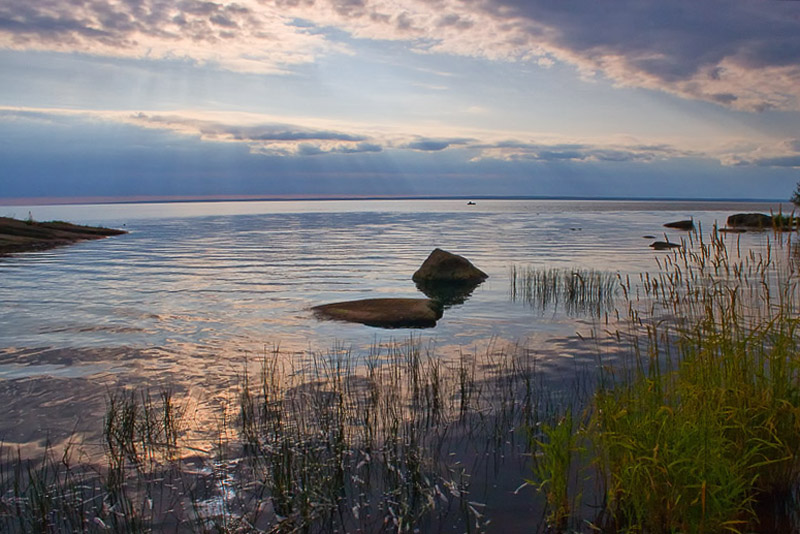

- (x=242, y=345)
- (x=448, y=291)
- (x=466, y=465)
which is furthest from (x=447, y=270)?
(x=466, y=465)

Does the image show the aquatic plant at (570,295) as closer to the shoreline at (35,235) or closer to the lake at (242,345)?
the lake at (242,345)

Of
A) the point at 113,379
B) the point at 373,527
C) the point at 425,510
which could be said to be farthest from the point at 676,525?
the point at 113,379

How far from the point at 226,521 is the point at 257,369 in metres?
6.23

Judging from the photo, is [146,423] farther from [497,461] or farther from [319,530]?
[497,461]

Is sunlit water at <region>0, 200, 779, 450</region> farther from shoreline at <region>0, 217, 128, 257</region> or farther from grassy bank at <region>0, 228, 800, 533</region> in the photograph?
shoreline at <region>0, 217, 128, 257</region>

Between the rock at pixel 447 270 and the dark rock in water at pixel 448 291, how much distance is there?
0.25 m

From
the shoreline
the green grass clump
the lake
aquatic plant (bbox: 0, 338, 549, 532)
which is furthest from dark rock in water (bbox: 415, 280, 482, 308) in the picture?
the shoreline

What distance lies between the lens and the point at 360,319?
1691 cm

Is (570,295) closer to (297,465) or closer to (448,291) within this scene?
(448,291)

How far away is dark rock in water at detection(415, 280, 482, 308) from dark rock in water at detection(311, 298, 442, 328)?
2.90 metres

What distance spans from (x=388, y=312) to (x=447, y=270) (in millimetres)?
9009

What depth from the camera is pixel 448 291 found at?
23.6 meters

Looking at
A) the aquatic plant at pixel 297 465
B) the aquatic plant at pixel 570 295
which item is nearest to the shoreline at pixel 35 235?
the aquatic plant at pixel 570 295

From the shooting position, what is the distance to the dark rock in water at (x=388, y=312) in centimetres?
1661
